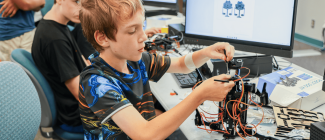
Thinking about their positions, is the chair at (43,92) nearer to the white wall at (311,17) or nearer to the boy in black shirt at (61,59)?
the boy in black shirt at (61,59)

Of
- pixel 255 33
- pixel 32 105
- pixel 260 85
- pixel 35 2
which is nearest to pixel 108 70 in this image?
pixel 32 105

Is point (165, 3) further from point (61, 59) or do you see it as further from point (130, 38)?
point (130, 38)

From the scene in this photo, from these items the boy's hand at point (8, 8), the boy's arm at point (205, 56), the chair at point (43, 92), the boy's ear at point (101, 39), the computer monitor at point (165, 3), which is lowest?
the chair at point (43, 92)

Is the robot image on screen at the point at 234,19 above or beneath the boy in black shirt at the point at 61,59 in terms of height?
above

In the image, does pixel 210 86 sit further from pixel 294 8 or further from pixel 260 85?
pixel 294 8

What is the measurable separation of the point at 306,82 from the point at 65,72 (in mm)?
1030

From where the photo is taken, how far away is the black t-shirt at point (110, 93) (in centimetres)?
75

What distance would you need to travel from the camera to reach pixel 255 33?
119 centimetres

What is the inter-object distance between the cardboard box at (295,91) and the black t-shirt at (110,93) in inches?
17.7

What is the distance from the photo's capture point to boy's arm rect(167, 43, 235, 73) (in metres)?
0.93

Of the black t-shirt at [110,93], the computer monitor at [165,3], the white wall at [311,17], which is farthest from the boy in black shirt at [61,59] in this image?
the white wall at [311,17]

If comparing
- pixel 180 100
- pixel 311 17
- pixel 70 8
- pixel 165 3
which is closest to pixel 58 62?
pixel 70 8

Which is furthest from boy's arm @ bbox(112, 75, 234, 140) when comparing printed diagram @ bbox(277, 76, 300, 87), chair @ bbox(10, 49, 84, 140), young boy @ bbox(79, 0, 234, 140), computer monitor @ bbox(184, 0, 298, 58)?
chair @ bbox(10, 49, 84, 140)

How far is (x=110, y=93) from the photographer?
2.47ft
